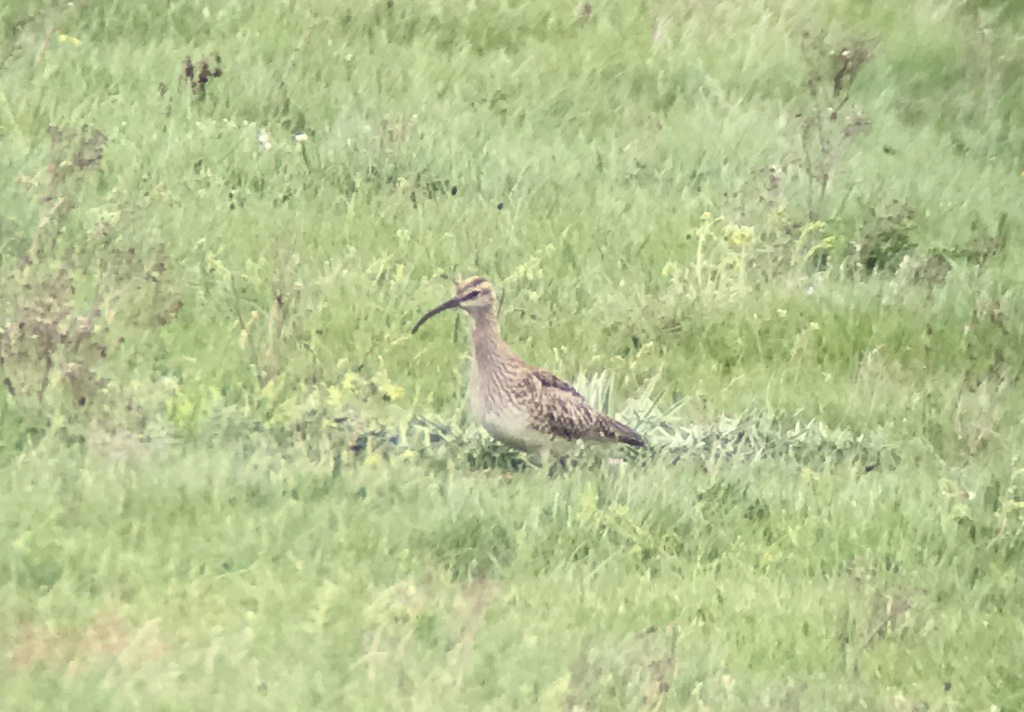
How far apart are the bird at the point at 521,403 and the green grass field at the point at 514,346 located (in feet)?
0.39

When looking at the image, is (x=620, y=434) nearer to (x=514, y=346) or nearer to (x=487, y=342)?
(x=487, y=342)

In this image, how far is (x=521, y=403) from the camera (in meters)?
6.81

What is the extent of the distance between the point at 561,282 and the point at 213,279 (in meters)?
1.83

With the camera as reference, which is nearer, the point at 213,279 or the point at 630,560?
the point at 630,560

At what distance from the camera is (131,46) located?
1109cm

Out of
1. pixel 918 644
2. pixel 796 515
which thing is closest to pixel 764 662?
pixel 918 644

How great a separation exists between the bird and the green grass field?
0.12 metres

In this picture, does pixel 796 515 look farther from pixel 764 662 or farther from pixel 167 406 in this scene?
pixel 167 406

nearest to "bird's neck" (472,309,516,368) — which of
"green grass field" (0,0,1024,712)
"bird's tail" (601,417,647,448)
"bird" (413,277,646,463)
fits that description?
"bird" (413,277,646,463)

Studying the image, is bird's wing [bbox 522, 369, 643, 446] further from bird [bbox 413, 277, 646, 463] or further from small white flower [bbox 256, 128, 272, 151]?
small white flower [bbox 256, 128, 272, 151]

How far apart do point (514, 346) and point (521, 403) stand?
4.62 feet

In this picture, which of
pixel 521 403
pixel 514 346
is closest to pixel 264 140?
pixel 514 346

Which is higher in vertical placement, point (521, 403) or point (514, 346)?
point (521, 403)

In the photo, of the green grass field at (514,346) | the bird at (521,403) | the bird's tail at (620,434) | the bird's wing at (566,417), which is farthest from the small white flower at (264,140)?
the bird's tail at (620,434)
